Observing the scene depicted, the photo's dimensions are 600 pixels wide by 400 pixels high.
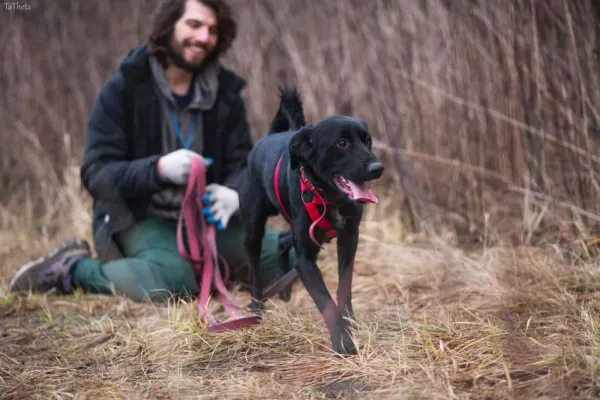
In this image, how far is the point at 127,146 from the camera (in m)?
3.56

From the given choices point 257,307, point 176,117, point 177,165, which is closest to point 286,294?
point 257,307

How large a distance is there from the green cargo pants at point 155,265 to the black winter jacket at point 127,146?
10 centimetres

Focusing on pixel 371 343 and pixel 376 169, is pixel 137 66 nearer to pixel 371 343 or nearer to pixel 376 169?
pixel 376 169

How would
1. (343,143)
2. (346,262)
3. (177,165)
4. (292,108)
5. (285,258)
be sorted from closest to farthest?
(343,143), (346,262), (292,108), (285,258), (177,165)

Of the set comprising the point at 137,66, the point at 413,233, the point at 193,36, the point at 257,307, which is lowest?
the point at 413,233

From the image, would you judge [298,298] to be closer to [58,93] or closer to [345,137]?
[345,137]

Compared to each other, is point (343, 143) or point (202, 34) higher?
point (202, 34)

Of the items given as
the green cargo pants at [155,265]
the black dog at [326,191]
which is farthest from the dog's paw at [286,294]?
the black dog at [326,191]

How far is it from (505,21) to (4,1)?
482cm

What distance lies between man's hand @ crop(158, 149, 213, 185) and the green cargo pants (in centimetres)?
41

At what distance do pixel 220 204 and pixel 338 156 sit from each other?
132 centimetres

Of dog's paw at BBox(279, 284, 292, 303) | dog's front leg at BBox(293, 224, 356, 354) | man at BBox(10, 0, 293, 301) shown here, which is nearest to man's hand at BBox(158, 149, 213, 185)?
man at BBox(10, 0, 293, 301)

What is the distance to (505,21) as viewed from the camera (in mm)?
3402

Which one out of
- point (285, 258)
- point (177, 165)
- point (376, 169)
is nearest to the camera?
point (376, 169)
